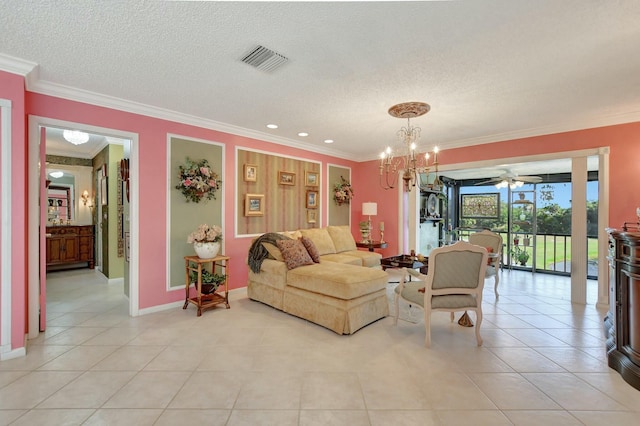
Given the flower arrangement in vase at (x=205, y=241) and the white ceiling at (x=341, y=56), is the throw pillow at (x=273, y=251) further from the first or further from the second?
the white ceiling at (x=341, y=56)

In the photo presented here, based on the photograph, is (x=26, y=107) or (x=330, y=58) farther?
→ (x=26, y=107)

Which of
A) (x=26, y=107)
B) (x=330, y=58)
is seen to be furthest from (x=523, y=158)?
(x=26, y=107)

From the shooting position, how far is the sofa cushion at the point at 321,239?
5074mm

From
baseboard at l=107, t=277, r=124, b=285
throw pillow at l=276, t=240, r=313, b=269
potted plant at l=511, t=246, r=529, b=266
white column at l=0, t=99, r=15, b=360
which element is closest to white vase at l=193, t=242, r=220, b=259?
throw pillow at l=276, t=240, r=313, b=269

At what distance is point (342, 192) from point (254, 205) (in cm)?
221

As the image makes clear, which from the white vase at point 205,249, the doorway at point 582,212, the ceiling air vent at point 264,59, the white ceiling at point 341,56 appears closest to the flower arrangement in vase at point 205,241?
the white vase at point 205,249

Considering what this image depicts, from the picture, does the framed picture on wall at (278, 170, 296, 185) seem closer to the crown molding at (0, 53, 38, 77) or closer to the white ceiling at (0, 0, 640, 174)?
the white ceiling at (0, 0, 640, 174)

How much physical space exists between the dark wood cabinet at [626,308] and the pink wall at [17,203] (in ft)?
16.6

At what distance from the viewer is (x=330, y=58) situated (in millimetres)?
2414

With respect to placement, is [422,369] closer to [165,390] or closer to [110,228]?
[165,390]

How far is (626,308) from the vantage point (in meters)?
2.34

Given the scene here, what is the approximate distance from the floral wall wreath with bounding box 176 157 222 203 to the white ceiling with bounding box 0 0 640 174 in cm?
71

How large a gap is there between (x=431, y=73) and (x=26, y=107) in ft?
13.2

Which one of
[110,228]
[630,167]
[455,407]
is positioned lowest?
[455,407]
